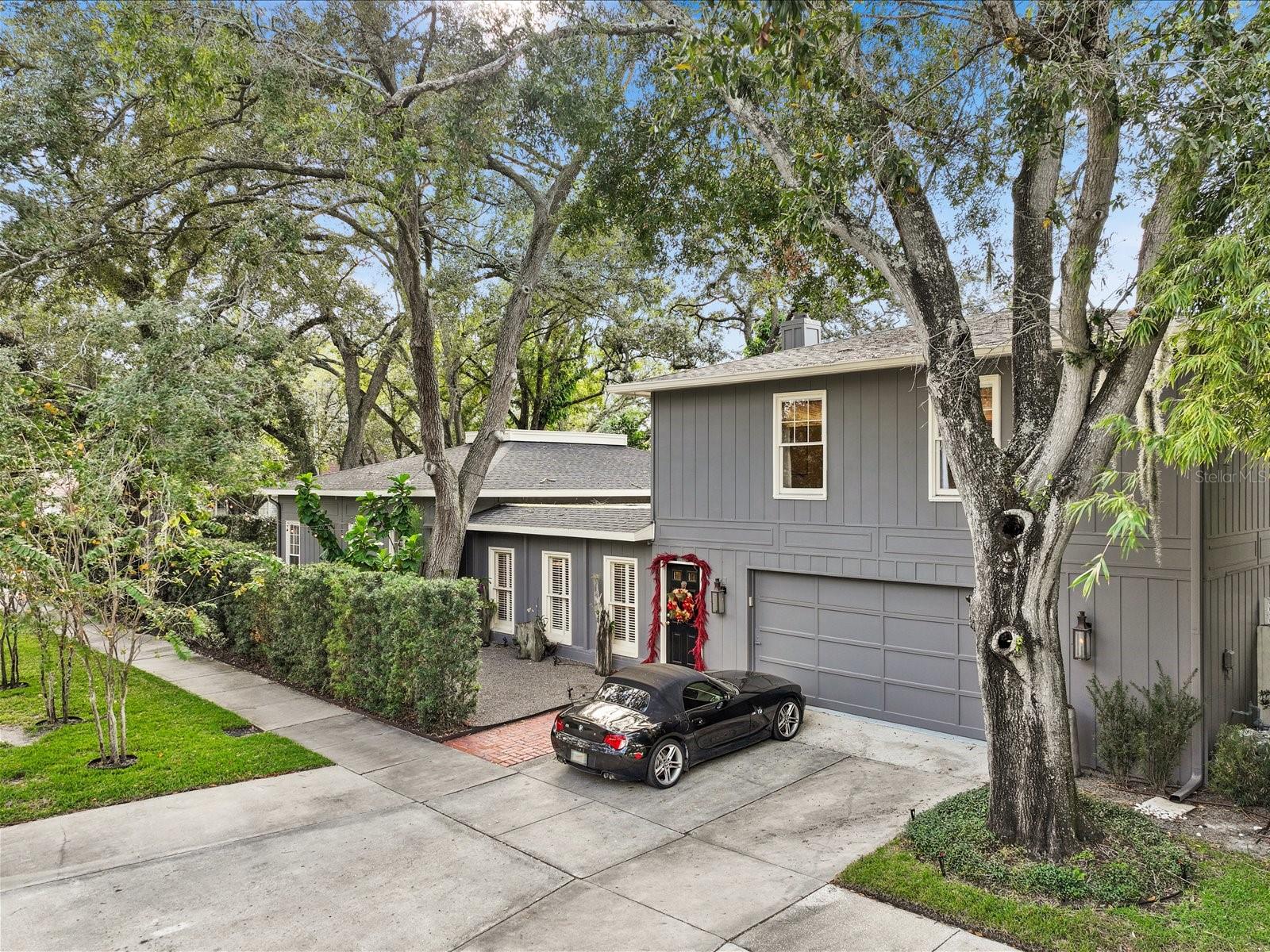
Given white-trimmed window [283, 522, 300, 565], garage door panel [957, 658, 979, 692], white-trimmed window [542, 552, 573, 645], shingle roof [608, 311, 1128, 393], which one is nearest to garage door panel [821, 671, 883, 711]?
garage door panel [957, 658, 979, 692]

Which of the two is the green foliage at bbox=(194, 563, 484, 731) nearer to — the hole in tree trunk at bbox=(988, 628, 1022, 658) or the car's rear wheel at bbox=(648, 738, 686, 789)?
the car's rear wheel at bbox=(648, 738, 686, 789)

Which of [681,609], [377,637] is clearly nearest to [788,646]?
[681,609]

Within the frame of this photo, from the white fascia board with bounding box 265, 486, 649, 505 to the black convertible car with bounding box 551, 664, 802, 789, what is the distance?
9145mm

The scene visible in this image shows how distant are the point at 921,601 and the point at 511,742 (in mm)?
6097

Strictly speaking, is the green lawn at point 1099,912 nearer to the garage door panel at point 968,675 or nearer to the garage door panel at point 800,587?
the garage door panel at point 968,675

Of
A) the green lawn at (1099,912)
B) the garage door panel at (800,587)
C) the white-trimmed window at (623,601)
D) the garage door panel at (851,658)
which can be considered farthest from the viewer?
the white-trimmed window at (623,601)

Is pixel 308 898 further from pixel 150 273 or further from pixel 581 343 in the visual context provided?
pixel 581 343

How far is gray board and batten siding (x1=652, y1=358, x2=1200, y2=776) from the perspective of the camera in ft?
29.2

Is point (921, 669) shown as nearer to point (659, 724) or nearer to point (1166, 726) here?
point (1166, 726)

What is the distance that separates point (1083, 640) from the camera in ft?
30.1

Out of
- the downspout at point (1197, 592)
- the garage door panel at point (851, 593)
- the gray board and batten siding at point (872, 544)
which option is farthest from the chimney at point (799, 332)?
the downspout at point (1197, 592)

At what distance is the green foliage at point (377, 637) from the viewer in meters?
10.8

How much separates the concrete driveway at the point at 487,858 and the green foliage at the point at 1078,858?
617 millimetres
